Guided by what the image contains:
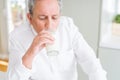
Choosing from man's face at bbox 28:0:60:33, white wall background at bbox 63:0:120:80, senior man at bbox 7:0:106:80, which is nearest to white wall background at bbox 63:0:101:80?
white wall background at bbox 63:0:120:80

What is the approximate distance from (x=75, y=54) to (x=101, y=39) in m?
0.90

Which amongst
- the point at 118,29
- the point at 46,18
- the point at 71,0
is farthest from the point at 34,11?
the point at 118,29

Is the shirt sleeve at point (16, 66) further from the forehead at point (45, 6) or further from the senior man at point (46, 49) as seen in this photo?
the forehead at point (45, 6)

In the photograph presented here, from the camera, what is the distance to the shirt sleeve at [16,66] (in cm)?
115

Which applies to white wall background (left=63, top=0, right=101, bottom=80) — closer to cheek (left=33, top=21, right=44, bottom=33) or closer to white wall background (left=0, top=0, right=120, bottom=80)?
white wall background (left=0, top=0, right=120, bottom=80)

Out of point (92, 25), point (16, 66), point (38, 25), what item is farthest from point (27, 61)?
point (92, 25)

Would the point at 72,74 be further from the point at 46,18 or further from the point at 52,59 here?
the point at 46,18

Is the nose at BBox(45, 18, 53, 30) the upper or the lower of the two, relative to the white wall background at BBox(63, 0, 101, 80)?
upper

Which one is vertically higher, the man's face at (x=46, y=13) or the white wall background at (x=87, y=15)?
the man's face at (x=46, y=13)

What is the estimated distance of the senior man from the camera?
115cm

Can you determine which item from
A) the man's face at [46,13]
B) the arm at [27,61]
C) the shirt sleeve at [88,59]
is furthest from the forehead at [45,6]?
the shirt sleeve at [88,59]

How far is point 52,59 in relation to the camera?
1.36 metres

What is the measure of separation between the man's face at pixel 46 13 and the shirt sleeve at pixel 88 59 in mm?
255

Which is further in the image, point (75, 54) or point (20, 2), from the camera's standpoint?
point (20, 2)
